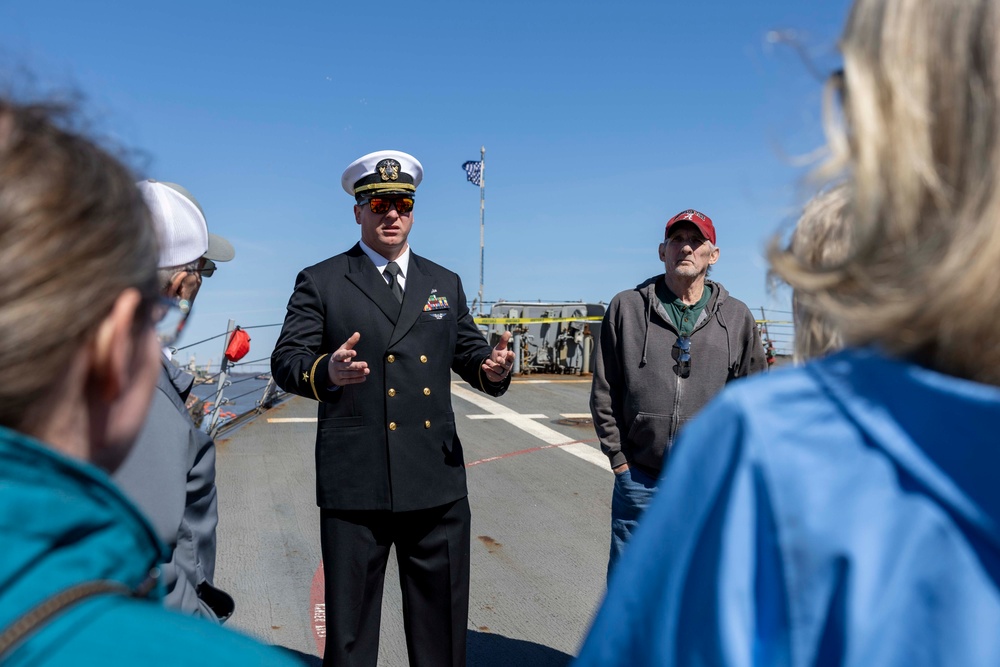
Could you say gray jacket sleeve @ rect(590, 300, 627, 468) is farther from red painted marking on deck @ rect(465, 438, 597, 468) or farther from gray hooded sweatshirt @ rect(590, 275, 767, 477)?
red painted marking on deck @ rect(465, 438, 597, 468)

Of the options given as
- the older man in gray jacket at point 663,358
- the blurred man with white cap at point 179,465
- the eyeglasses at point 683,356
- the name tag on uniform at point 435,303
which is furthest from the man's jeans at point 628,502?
the blurred man with white cap at point 179,465

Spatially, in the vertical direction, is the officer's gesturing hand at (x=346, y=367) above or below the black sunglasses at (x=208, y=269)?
below

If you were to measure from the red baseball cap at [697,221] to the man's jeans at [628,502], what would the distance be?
120 centimetres

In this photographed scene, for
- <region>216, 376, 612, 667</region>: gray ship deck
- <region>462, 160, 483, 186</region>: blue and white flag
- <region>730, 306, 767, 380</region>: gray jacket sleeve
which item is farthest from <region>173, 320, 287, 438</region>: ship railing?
<region>462, 160, 483, 186</region>: blue and white flag

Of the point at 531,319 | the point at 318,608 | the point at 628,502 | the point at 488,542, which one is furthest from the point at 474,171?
the point at 628,502

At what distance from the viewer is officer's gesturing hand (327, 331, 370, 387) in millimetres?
2923

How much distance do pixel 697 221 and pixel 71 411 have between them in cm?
338

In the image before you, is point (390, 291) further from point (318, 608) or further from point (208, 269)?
point (318, 608)

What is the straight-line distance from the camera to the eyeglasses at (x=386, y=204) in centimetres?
346

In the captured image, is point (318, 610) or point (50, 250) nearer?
point (50, 250)

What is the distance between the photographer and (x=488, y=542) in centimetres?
577

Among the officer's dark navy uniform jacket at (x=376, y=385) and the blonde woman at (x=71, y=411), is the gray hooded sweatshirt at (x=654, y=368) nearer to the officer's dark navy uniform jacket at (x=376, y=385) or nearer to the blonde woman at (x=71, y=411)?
the officer's dark navy uniform jacket at (x=376, y=385)

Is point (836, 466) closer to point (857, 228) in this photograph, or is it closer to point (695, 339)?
point (857, 228)

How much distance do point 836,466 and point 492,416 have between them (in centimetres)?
1092
